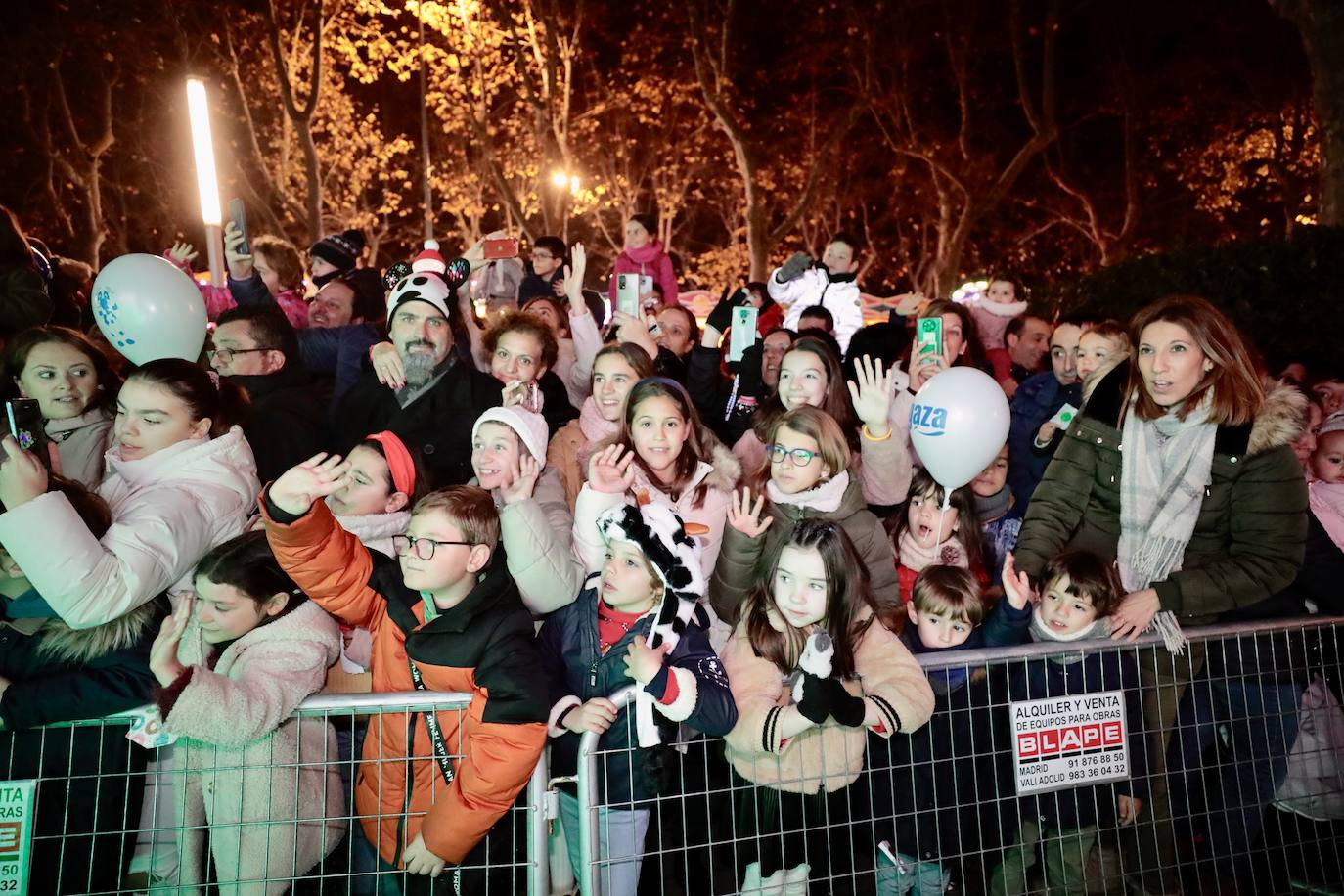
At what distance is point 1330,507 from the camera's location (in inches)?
181

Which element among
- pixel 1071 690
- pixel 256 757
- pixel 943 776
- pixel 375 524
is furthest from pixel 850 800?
pixel 375 524

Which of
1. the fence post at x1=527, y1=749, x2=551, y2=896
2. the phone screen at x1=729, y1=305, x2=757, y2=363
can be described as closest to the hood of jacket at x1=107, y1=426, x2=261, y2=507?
the fence post at x1=527, y1=749, x2=551, y2=896

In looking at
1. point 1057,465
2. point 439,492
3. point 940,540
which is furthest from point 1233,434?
point 439,492

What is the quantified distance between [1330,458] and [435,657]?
4.45 m

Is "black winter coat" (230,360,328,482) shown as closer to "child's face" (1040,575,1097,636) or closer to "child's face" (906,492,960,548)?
"child's face" (906,492,960,548)

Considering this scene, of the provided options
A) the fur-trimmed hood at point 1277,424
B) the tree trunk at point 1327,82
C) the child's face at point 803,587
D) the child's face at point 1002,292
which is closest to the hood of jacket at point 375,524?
the child's face at point 803,587

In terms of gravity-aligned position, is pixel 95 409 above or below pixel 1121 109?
below

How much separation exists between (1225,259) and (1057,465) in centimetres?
572

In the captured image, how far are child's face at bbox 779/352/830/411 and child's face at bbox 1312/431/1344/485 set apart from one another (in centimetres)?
262

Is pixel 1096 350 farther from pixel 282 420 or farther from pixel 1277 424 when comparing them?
pixel 282 420

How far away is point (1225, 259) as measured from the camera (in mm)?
8219

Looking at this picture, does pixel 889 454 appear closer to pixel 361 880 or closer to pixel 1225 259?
pixel 361 880

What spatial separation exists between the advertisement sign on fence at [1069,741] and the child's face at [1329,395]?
337 centimetres

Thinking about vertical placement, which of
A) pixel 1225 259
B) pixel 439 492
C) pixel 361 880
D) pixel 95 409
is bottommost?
pixel 361 880
